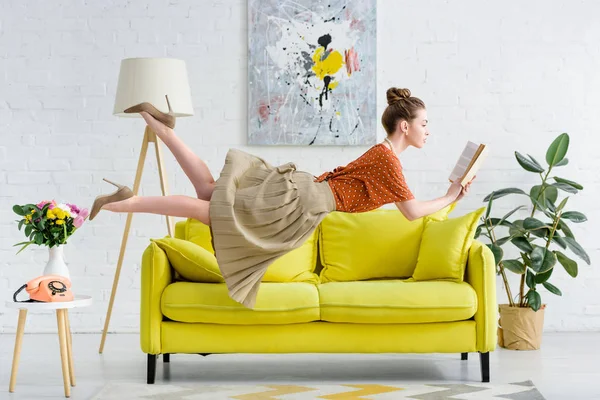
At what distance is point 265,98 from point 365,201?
5.77 feet

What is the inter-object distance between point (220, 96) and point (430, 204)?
2053 mm

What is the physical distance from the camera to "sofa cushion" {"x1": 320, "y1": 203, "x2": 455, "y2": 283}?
417 cm

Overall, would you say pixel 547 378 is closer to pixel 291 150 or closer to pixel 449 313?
pixel 449 313

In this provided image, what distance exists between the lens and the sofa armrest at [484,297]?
3.59m

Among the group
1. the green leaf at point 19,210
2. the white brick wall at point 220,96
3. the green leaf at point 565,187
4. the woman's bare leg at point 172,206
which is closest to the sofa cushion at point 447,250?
the green leaf at point 565,187

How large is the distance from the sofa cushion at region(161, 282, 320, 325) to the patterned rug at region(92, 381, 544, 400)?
1.00 ft

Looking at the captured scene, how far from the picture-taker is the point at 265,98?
5.09m

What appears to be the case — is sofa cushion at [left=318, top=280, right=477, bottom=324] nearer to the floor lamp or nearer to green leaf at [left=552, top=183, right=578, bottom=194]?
the floor lamp

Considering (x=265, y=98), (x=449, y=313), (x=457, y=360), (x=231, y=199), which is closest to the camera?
(x=231, y=199)

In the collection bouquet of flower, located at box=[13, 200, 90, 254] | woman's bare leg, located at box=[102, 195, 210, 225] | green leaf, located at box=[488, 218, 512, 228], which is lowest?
green leaf, located at box=[488, 218, 512, 228]

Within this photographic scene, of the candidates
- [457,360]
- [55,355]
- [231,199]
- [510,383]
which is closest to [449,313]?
[510,383]

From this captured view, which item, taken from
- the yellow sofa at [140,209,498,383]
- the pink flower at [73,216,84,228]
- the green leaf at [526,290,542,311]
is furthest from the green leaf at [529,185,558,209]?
the pink flower at [73,216,84,228]

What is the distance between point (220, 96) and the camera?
5137mm

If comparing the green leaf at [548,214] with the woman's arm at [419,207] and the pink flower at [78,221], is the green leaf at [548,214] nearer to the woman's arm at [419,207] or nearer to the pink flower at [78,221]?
the woman's arm at [419,207]
